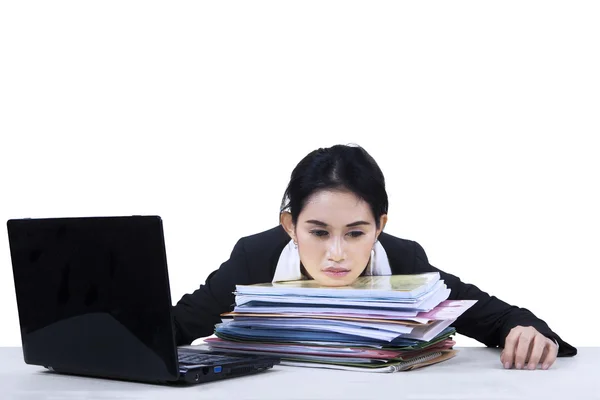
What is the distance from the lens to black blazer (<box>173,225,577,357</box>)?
92.7 inches

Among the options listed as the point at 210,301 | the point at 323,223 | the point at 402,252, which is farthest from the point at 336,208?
the point at 210,301

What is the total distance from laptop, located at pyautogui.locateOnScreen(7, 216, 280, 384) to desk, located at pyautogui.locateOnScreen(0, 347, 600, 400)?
1.5 inches

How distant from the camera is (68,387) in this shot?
1669 millimetres

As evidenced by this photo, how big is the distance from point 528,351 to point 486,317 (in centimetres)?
43

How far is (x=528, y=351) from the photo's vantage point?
1902 mm

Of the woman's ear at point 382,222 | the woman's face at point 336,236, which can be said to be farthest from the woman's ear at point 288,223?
the woman's ear at point 382,222

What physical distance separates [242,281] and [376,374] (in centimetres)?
82

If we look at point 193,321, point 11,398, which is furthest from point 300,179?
point 11,398

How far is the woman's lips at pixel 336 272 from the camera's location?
2080mm

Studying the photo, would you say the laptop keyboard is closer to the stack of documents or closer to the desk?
the desk

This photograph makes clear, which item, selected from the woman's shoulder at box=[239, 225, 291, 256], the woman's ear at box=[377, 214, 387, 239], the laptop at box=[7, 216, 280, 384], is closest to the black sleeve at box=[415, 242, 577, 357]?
the woman's ear at box=[377, 214, 387, 239]

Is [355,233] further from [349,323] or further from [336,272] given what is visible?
[349,323]

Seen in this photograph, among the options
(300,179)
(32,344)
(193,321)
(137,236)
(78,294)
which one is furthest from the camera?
(193,321)

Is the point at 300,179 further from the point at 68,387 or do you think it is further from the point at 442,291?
the point at 68,387
